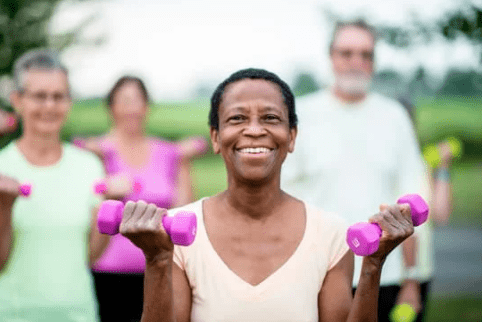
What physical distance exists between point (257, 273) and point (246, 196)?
302 mm

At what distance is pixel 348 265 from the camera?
2701 millimetres

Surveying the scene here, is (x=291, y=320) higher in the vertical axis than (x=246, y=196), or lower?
lower

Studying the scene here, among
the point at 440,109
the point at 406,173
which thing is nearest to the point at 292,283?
→ the point at 406,173

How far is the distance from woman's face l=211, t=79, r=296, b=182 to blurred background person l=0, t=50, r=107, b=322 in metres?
1.12

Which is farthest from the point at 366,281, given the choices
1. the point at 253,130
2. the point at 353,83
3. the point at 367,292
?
the point at 353,83

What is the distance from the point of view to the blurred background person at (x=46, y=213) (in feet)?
11.3

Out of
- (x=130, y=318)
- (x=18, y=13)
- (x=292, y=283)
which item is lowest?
(x=130, y=318)

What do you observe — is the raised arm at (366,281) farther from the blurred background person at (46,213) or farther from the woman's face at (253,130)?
the blurred background person at (46,213)

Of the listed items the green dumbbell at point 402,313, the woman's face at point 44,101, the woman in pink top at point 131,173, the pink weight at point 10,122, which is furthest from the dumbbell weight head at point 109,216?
the pink weight at point 10,122

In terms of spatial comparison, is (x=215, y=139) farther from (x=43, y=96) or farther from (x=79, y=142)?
(x=79, y=142)

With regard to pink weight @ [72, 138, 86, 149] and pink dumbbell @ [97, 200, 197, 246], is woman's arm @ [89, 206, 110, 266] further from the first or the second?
pink weight @ [72, 138, 86, 149]

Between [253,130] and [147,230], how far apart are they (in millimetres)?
572

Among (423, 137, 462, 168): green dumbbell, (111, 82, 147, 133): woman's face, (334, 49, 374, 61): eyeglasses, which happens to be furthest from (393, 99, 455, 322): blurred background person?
(111, 82, 147, 133): woman's face

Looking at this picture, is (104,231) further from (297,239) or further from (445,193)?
(445,193)
